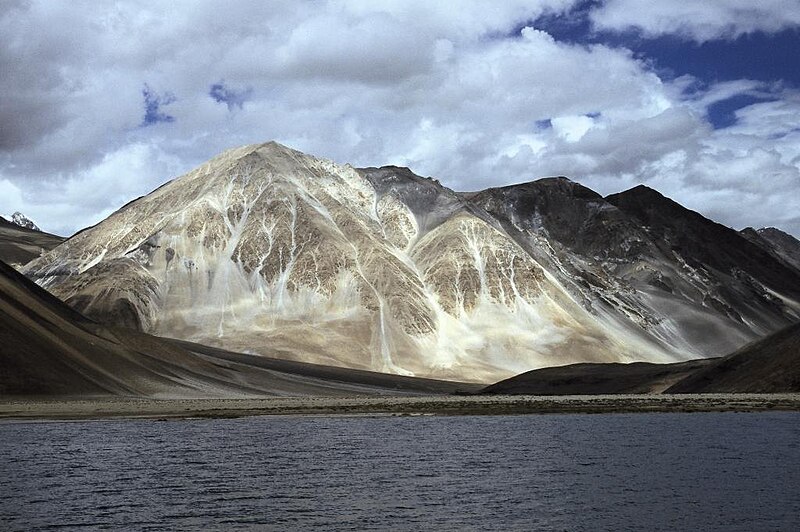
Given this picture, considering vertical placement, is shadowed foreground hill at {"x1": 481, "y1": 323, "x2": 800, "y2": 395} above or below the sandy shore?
above

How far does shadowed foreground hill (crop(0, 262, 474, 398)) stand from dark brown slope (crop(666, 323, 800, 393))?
51736 millimetres

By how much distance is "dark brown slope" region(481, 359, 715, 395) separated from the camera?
476ft

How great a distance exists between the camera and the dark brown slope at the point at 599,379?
14500 centimetres

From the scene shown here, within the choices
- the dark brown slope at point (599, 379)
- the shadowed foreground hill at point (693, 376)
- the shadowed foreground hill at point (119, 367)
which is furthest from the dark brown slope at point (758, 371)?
the shadowed foreground hill at point (119, 367)

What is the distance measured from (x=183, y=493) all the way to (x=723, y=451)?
2984 centimetres

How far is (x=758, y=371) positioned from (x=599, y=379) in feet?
Answer: 132

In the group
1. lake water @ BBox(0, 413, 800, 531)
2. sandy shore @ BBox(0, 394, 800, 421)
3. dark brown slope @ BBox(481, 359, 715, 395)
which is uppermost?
dark brown slope @ BBox(481, 359, 715, 395)

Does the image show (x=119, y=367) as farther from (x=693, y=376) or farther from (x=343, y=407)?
(x=693, y=376)

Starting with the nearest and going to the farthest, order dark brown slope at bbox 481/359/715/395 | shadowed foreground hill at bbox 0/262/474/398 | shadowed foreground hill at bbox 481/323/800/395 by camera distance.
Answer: shadowed foreground hill at bbox 0/262/474/398 < shadowed foreground hill at bbox 481/323/800/395 < dark brown slope at bbox 481/359/715/395

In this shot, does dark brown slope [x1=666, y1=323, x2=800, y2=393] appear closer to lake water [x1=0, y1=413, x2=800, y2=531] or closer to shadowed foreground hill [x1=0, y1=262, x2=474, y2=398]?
lake water [x1=0, y1=413, x2=800, y2=531]

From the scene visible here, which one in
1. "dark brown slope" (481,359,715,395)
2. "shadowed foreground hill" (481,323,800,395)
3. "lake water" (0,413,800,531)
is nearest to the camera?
"lake water" (0,413,800,531)

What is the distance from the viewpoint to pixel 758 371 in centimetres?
11644

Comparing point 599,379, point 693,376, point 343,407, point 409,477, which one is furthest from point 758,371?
point 409,477

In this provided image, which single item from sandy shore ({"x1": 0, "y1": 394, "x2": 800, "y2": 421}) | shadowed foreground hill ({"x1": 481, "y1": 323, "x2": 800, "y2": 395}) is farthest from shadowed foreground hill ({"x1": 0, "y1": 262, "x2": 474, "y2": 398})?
shadowed foreground hill ({"x1": 481, "y1": 323, "x2": 800, "y2": 395})
